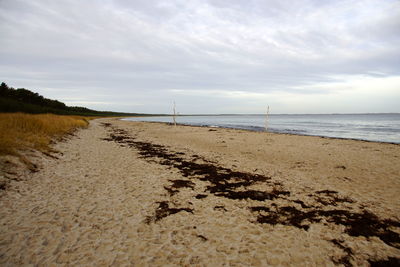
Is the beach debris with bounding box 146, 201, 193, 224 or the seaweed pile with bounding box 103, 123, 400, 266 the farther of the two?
the beach debris with bounding box 146, 201, 193, 224

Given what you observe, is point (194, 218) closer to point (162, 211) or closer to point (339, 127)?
point (162, 211)

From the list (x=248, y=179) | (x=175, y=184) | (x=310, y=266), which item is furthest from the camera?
(x=248, y=179)

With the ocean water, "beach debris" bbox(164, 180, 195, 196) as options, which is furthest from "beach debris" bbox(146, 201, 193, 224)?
the ocean water

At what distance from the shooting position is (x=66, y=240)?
3865 mm

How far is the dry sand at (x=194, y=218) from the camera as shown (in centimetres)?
364

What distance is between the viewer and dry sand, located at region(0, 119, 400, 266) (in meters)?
3.64

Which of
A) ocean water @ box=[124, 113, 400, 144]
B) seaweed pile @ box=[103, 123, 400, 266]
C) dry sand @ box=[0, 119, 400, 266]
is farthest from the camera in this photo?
ocean water @ box=[124, 113, 400, 144]

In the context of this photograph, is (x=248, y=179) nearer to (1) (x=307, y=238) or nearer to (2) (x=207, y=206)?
(2) (x=207, y=206)

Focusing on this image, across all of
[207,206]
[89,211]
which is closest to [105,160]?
[89,211]

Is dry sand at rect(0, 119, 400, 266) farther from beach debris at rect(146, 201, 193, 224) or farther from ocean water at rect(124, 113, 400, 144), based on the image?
ocean water at rect(124, 113, 400, 144)

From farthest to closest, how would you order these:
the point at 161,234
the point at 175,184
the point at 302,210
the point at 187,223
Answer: the point at 175,184, the point at 302,210, the point at 187,223, the point at 161,234

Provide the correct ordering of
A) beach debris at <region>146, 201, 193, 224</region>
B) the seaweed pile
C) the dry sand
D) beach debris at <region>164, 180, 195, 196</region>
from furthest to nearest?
beach debris at <region>164, 180, 195, 196</region>, beach debris at <region>146, 201, 193, 224</region>, the seaweed pile, the dry sand

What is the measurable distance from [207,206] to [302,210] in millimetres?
2619

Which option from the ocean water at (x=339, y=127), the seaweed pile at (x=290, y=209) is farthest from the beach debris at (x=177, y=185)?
the ocean water at (x=339, y=127)
